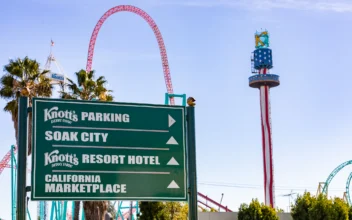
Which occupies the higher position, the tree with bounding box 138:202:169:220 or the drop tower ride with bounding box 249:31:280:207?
the drop tower ride with bounding box 249:31:280:207

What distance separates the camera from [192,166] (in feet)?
47.6

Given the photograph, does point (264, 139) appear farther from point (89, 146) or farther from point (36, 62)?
point (89, 146)

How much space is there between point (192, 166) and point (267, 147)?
90.8 m

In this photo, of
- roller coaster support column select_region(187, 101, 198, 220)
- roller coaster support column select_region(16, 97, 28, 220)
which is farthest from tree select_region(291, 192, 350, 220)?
roller coaster support column select_region(16, 97, 28, 220)

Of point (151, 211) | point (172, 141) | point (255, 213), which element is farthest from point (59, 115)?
point (255, 213)

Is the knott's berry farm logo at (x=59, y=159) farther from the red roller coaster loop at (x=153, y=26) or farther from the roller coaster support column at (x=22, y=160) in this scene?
the red roller coaster loop at (x=153, y=26)

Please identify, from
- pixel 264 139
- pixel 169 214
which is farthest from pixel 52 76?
pixel 264 139

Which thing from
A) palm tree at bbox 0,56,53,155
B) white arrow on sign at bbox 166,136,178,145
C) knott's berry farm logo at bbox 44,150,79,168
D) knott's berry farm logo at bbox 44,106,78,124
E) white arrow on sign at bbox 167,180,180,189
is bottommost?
white arrow on sign at bbox 167,180,180,189

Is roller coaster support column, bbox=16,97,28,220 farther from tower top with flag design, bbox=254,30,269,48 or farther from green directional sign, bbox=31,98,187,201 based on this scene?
tower top with flag design, bbox=254,30,269,48

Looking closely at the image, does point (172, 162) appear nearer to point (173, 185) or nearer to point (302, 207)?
point (173, 185)

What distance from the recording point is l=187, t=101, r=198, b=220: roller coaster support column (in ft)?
46.9

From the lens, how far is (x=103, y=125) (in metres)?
13.9

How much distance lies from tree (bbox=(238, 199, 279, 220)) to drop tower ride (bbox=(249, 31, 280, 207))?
189ft

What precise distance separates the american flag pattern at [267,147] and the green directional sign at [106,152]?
3485 inches
